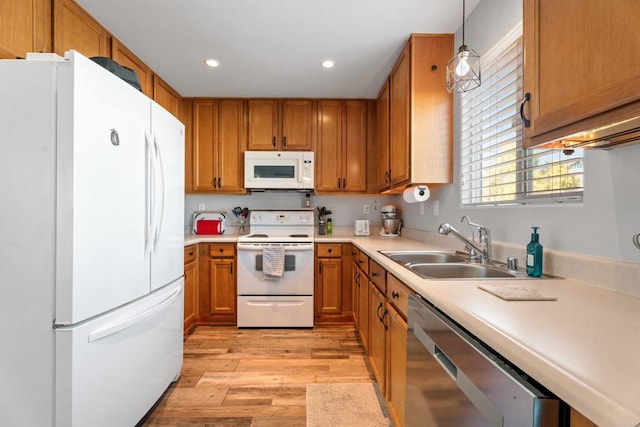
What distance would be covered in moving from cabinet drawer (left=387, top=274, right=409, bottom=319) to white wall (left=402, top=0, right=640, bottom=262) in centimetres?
63

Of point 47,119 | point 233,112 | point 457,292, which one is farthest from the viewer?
point 233,112

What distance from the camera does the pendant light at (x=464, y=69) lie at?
1246 mm

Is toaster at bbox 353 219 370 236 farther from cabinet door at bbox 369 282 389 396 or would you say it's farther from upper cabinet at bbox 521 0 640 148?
upper cabinet at bbox 521 0 640 148

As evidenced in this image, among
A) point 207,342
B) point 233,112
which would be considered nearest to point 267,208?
point 233,112

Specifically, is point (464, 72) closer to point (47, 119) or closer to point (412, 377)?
point (412, 377)

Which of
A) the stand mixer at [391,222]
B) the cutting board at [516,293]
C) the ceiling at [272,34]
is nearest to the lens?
the cutting board at [516,293]

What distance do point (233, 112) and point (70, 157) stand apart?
234 cm

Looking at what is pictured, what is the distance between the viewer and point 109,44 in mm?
2078

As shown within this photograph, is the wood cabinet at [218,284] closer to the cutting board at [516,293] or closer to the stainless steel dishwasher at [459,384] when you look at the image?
the stainless steel dishwasher at [459,384]

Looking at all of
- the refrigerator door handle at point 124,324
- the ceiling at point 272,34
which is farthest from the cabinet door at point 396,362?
the ceiling at point 272,34

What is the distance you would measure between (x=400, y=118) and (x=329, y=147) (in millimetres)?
1111

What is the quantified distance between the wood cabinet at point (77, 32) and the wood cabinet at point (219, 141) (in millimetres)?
1177

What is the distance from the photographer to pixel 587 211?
3.50ft

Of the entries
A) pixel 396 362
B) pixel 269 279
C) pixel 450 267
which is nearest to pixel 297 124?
pixel 269 279
